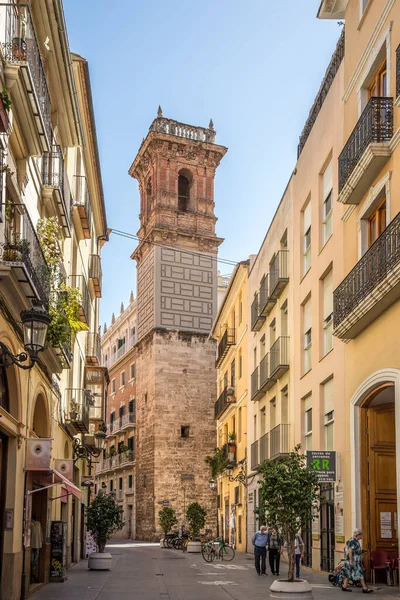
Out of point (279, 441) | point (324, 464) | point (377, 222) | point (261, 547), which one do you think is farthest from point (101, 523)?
point (377, 222)

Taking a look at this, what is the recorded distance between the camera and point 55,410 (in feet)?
68.1

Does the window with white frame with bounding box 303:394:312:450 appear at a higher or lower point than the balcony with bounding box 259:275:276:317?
lower

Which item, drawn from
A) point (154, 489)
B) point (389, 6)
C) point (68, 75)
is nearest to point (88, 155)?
point (68, 75)

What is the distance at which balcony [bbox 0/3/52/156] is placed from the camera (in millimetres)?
11523

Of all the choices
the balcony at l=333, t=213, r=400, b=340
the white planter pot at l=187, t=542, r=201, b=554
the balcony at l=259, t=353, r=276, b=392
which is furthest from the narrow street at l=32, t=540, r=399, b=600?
the white planter pot at l=187, t=542, r=201, b=554

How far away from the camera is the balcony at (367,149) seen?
15844mm

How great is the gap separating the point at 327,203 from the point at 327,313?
115 inches

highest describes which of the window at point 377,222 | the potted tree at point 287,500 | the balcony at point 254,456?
the window at point 377,222

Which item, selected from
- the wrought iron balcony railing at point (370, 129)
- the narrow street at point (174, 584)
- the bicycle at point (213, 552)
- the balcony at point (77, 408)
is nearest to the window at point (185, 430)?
the bicycle at point (213, 552)

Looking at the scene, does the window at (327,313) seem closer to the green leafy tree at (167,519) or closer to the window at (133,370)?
the green leafy tree at (167,519)

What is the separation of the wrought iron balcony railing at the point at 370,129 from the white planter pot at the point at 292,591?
8.10 metres

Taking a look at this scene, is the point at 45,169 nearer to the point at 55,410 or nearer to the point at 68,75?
the point at 68,75

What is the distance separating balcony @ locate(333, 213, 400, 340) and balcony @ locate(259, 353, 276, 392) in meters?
10.6

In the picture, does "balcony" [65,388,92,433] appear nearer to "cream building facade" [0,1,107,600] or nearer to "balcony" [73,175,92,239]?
"cream building facade" [0,1,107,600]
